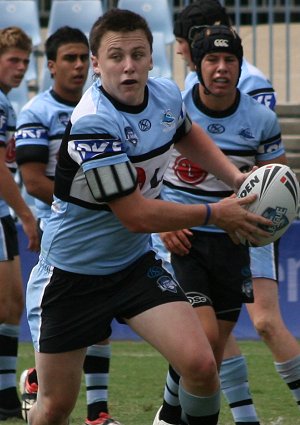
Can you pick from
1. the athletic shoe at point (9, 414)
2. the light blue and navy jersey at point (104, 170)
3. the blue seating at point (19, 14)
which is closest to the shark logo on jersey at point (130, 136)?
the light blue and navy jersey at point (104, 170)

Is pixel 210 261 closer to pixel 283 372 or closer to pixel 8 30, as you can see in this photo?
pixel 283 372

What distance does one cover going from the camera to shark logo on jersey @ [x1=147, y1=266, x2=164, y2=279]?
4984 mm

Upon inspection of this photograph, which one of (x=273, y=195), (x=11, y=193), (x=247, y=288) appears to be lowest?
(x=247, y=288)

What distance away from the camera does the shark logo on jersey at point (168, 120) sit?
4.95 meters

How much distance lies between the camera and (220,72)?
5.89m

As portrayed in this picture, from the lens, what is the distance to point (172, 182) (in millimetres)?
6031

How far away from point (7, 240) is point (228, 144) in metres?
1.74

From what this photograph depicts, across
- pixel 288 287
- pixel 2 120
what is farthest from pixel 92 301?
pixel 288 287

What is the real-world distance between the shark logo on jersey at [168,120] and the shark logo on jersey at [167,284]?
2.12 feet

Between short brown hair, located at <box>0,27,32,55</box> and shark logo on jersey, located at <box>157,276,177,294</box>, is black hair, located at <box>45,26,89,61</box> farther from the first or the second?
shark logo on jersey, located at <box>157,276,177,294</box>

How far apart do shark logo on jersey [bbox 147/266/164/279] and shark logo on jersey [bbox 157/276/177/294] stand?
0.09 ft

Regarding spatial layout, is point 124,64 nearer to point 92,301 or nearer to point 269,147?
point 92,301

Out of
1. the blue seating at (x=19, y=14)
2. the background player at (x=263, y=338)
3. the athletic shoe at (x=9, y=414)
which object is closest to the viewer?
the background player at (x=263, y=338)

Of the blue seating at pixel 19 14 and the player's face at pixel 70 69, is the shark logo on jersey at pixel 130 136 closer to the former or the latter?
the player's face at pixel 70 69
